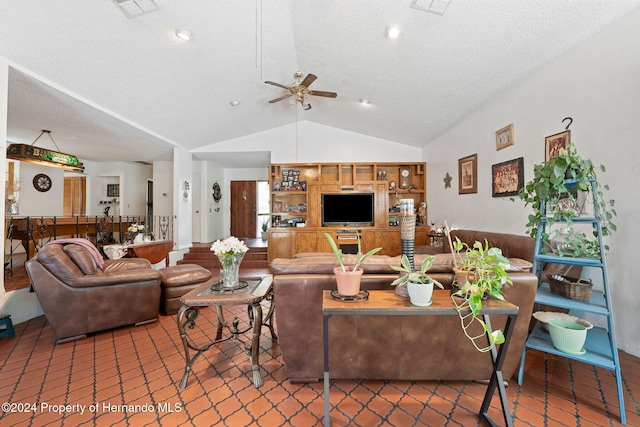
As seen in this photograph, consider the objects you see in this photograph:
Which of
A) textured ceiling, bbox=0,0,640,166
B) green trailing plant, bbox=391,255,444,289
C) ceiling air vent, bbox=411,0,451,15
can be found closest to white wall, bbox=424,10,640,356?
textured ceiling, bbox=0,0,640,166

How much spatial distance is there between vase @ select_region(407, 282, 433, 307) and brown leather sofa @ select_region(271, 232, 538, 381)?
39 cm

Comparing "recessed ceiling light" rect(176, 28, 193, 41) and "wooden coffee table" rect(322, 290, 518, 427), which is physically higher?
"recessed ceiling light" rect(176, 28, 193, 41)

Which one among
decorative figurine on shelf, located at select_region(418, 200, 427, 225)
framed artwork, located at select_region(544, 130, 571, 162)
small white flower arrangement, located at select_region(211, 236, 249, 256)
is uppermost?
framed artwork, located at select_region(544, 130, 571, 162)

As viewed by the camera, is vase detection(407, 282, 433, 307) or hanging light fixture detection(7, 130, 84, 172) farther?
hanging light fixture detection(7, 130, 84, 172)

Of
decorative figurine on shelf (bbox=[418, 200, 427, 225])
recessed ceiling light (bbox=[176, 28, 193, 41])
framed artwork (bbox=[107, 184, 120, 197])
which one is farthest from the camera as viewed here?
framed artwork (bbox=[107, 184, 120, 197])

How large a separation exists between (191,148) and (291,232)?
117 inches

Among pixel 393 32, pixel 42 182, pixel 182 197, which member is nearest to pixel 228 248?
pixel 393 32

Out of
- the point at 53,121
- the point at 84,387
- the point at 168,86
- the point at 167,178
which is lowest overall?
the point at 84,387

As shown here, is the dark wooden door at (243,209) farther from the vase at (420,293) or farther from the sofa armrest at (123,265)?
the vase at (420,293)

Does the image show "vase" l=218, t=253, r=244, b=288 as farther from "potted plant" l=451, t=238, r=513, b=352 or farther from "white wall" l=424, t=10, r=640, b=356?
"white wall" l=424, t=10, r=640, b=356

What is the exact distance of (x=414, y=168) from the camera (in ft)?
19.0

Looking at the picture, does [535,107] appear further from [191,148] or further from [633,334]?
[191,148]

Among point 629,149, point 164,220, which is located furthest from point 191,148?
point 629,149

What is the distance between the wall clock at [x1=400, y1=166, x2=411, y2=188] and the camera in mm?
5720
